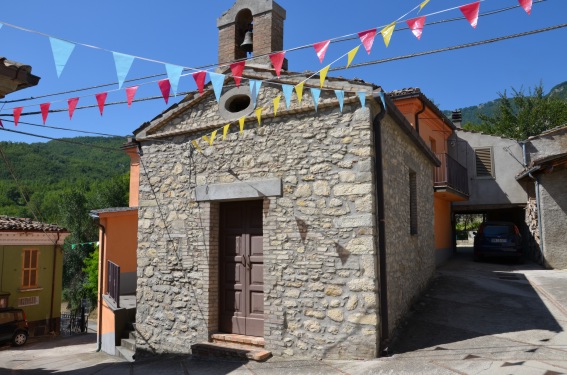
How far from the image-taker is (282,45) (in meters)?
8.06

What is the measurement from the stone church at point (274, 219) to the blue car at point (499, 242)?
6162 mm

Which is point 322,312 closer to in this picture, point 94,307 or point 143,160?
point 143,160

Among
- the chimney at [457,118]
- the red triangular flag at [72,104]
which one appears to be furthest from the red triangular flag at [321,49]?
the chimney at [457,118]

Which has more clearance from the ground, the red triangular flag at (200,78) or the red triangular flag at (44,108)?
the red triangular flag at (200,78)

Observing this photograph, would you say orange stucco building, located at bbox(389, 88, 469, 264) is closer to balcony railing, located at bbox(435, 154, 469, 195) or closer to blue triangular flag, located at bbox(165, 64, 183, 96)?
balcony railing, located at bbox(435, 154, 469, 195)

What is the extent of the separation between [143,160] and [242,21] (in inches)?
132

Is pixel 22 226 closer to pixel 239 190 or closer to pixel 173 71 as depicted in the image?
pixel 239 190

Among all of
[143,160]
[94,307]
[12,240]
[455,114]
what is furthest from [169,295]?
[94,307]

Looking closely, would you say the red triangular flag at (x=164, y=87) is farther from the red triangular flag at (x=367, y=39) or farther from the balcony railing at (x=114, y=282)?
the balcony railing at (x=114, y=282)

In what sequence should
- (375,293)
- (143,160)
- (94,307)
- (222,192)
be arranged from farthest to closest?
1. (94,307)
2. (143,160)
3. (222,192)
4. (375,293)

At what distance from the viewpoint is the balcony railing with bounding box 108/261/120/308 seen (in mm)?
9900

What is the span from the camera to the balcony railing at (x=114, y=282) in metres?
9.90

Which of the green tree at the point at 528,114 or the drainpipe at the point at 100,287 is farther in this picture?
the green tree at the point at 528,114

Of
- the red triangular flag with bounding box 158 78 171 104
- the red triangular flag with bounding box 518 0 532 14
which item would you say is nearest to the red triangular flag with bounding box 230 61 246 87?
the red triangular flag with bounding box 158 78 171 104
